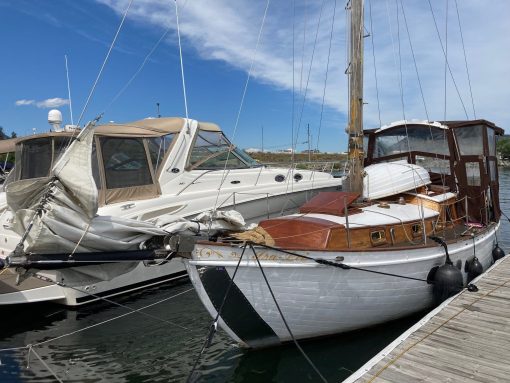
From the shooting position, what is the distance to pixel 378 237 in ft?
22.2

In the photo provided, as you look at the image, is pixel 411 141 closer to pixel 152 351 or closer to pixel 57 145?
pixel 152 351

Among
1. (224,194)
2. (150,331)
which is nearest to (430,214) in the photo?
(224,194)

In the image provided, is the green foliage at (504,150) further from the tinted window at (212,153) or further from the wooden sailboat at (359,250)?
the tinted window at (212,153)

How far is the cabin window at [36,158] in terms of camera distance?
30.0ft

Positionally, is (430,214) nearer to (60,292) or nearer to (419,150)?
(419,150)

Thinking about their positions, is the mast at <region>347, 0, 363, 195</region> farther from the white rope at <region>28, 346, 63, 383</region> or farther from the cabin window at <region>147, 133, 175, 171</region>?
the white rope at <region>28, 346, 63, 383</region>

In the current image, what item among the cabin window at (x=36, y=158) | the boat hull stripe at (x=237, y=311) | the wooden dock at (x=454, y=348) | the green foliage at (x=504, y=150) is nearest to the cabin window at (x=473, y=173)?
the wooden dock at (x=454, y=348)

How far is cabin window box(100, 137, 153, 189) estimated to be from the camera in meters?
8.95

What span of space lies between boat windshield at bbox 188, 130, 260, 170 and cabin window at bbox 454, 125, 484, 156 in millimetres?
5350

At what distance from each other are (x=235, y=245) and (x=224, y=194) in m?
5.10

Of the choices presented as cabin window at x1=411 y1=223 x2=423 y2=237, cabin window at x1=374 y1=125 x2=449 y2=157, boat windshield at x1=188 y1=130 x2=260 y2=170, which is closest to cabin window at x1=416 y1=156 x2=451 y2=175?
cabin window at x1=374 y1=125 x2=449 y2=157

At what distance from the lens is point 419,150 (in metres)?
10.3

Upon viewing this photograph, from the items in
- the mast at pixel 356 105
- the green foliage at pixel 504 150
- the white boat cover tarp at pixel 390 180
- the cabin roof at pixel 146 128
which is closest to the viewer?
the mast at pixel 356 105

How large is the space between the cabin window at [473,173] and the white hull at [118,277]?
4126mm
